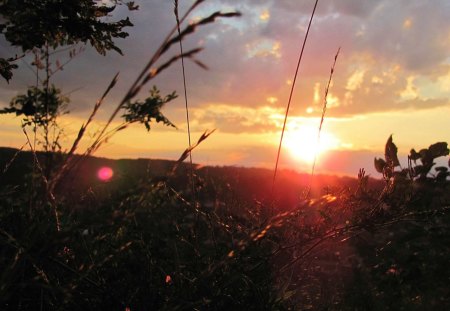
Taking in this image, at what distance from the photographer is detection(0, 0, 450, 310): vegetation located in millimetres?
1063

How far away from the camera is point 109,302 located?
64.2 inches

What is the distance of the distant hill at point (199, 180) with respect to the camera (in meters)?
2.10

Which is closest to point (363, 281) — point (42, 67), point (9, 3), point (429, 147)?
point (429, 147)

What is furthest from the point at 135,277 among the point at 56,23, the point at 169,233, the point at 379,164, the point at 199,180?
the point at 379,164

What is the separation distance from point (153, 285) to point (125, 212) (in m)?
0.83

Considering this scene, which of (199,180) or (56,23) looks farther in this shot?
(56,23)

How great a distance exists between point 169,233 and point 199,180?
29 cm

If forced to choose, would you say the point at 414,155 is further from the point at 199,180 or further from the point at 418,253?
the point at 199,180

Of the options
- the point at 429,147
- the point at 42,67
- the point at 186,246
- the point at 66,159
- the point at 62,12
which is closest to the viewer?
the point at 66,159

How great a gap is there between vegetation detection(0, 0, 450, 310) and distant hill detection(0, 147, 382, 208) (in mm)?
40

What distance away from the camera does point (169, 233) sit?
217cm

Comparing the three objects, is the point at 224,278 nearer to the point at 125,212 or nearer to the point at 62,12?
the point at 125,212

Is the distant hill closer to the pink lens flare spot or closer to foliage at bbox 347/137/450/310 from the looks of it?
the pink lens flare spot

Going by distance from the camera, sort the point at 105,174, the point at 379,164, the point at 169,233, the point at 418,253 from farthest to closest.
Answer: the point at 105,174, the point at 418,253, the point at 379,164, the point at 169,233
